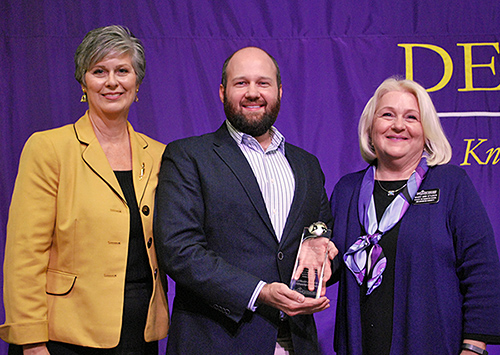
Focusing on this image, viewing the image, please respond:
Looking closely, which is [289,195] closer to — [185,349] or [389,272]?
[389,272]

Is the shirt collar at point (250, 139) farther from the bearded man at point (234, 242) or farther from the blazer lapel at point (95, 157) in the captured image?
the blazer lapel at point (95, 157)

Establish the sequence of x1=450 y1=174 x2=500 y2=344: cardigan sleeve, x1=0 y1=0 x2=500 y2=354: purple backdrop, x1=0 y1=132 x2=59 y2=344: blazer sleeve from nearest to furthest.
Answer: x1=0 y1=132 x2=59 y2=344: blazer sleeve, x1=450 y1=174 x2=500 y2=344: cardigan sleeve, x1=0 y1=0 x2=500 y2=354: purple backdrop

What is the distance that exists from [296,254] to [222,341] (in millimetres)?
430

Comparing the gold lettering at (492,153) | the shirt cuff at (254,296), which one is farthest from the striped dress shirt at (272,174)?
the gold lettering at (492,153)

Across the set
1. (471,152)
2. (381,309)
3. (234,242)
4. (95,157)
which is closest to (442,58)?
(471,152)

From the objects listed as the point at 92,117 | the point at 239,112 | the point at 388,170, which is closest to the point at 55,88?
the point at 92,117

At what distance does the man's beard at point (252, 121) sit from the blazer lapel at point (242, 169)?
77 millimetres

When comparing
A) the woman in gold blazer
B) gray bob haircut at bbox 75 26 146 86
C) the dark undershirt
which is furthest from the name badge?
gray bob haircut at bbox 75 26 146 86

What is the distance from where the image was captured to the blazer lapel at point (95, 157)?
1842 millimetres

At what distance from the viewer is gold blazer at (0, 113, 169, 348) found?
175 cm

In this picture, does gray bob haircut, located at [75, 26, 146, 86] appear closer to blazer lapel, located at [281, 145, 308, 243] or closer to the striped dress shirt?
the striped dress shirt

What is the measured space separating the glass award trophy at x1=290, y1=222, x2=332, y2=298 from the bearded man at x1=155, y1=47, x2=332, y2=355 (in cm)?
5

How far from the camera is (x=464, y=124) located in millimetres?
3453

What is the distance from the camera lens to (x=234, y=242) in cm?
184
